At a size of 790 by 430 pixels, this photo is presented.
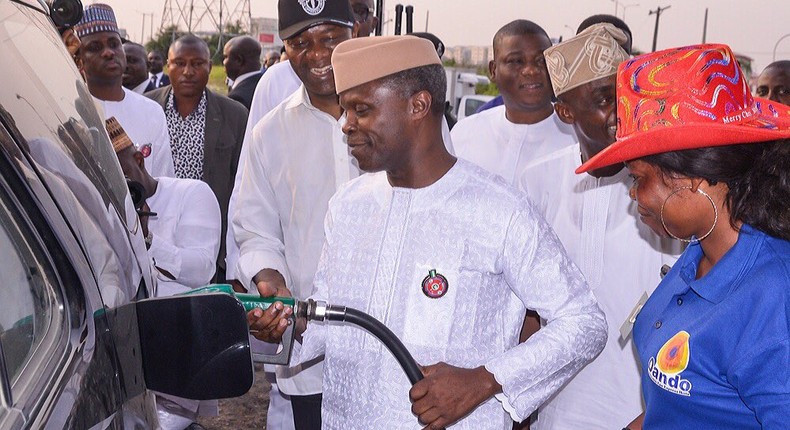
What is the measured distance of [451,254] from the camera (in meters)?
3.01

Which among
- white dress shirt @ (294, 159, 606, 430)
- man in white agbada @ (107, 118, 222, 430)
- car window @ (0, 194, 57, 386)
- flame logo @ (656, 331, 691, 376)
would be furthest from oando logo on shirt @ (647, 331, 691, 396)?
man in white agbada @ (107, 118, 222, 430)

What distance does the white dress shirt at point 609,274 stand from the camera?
356 cm

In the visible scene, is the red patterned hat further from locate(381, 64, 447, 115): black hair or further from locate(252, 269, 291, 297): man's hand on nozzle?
locate(252, 269, 291, 297): man's hand on nozzle

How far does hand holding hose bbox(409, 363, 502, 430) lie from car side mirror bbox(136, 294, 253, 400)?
0.99 m

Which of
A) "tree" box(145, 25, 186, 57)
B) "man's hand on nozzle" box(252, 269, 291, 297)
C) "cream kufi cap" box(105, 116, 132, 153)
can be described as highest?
"cream kufi cap" box(105, 116, 132, 153)

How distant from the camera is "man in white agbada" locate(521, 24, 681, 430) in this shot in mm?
3568

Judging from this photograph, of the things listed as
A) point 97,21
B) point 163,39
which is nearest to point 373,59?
point 97,21

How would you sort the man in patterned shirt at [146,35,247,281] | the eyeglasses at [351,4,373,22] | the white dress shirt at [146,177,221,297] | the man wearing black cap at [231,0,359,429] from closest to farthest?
the man wearing black cap at [231,0,359,429]
the white dress shirt at [146,177,221,297]
the eyeglasses at [351,4,373,22]
the man in patterned shirt at [146,35,247,281]

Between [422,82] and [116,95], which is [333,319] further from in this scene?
[116,95]

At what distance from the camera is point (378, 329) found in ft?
8.93

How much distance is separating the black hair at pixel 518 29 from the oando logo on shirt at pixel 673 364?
12.3 feet

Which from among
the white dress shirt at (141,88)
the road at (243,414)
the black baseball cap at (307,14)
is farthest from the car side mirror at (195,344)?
the white dress shirt at (141,88)

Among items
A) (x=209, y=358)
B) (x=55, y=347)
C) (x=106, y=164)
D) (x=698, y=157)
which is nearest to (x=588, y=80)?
(x=698, y=157)

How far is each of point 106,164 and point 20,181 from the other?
0.68m
